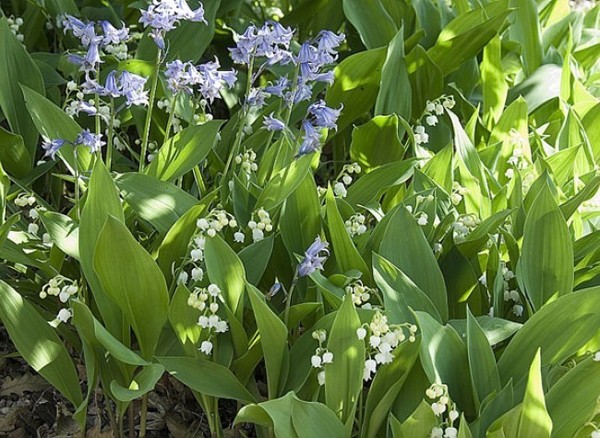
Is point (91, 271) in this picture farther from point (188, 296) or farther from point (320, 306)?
point (320, 306)

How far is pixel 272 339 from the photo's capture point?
190cm

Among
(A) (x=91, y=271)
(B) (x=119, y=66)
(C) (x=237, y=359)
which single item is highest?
(B) (x=119, y=66)

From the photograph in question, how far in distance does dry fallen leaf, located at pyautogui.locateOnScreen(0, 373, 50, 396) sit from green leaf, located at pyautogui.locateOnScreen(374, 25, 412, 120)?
4.35 ft

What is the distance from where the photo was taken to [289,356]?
202 cm

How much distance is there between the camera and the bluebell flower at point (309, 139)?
204 cm

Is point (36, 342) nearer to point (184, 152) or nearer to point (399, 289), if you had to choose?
point (184, 152)

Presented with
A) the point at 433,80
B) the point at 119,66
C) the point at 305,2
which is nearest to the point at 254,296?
the point at 119,66

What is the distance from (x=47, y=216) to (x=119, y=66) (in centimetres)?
68

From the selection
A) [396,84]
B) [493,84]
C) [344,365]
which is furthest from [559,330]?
[493,84]

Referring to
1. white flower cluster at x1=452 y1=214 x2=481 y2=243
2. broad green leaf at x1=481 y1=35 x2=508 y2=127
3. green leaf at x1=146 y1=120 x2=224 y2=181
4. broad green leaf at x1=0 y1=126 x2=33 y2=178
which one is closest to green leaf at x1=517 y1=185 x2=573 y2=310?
white flower cluster at x1=452 y1=214 x2=481 y2=243

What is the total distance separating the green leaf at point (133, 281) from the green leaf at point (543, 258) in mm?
829

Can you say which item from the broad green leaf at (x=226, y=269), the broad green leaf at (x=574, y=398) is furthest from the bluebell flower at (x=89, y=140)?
the broad green leaf at (x=574, y=398)

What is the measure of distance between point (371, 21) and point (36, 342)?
170 cm

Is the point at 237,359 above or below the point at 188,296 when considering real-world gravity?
below
